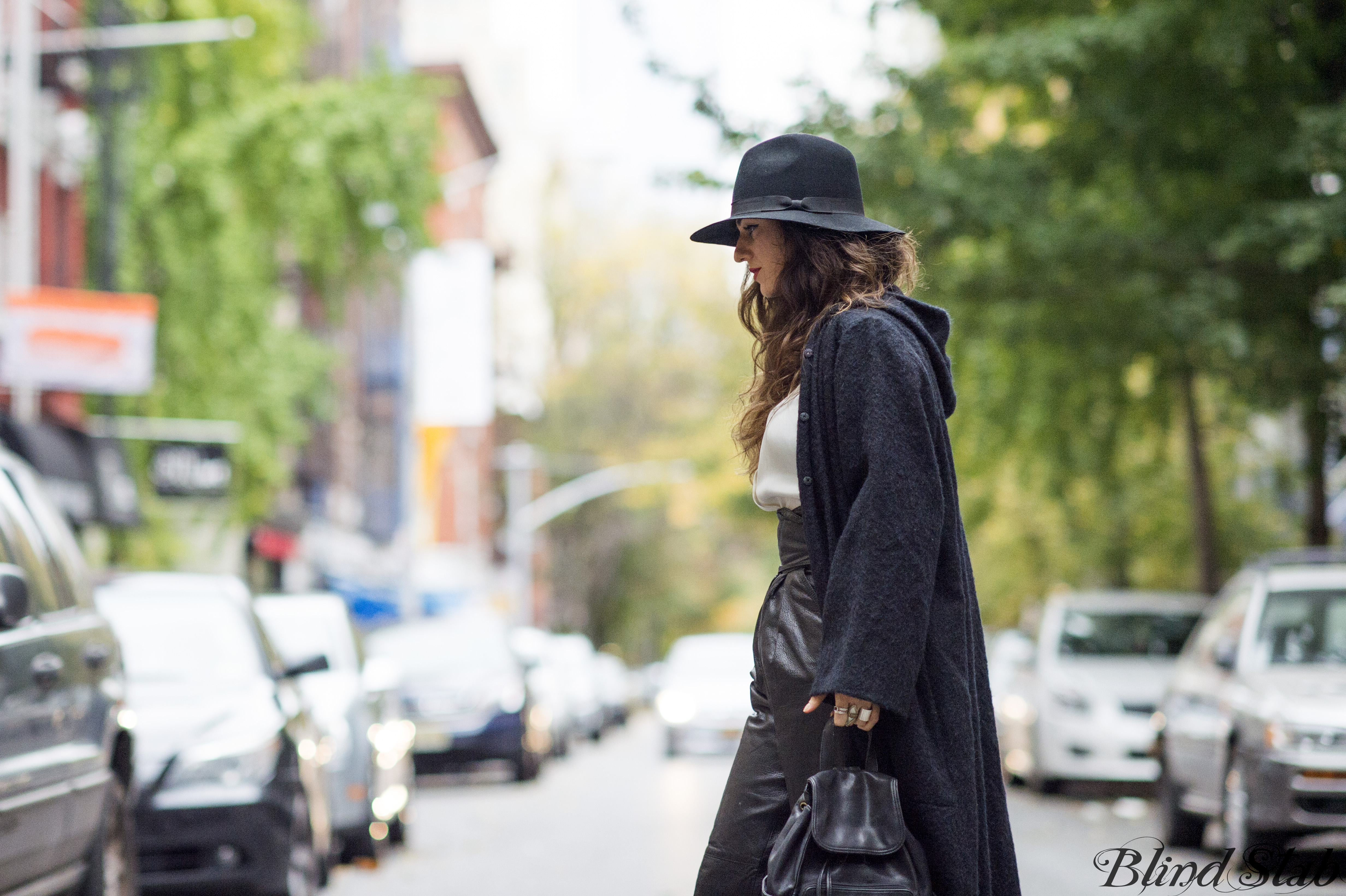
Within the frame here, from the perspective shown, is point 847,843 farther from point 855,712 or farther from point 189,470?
point 189,470

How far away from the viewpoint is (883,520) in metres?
3.50

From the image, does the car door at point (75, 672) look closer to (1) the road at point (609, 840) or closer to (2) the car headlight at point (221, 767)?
(2) the car headlight at point (221, 767)

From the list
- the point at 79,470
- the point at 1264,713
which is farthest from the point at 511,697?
the point at 1264,713

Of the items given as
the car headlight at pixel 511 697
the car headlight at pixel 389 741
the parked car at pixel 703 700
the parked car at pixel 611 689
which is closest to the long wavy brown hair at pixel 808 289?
the car headlight at pixel 389 741

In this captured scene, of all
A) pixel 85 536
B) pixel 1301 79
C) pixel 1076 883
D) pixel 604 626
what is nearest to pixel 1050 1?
pixel 1301 79

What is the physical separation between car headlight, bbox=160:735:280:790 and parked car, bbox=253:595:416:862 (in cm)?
166

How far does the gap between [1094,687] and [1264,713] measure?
640 centimetres

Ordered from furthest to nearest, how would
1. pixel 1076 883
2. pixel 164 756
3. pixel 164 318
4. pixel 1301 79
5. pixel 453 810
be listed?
pixel 164 318, pixel 453 810, pixel 1301 79, pixel 1076 883, pixel 164 756

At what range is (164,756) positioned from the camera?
833cm

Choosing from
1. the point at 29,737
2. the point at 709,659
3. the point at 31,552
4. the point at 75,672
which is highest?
the point at 31,552

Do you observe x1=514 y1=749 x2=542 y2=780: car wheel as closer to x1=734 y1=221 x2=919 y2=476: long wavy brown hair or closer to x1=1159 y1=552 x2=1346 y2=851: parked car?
x1=1159 y1=552 x2=1346 y2=851: parked car

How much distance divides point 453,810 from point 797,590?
13.6 meters

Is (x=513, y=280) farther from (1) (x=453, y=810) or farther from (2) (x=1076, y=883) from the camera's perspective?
(2) (x=1076, y=883)

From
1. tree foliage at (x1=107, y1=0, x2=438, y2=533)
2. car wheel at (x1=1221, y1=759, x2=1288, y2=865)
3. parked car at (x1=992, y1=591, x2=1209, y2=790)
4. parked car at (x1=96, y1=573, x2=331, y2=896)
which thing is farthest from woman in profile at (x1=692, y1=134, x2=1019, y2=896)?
tree foliage at (x1=107, y1=0, x2=438, y2=533)
